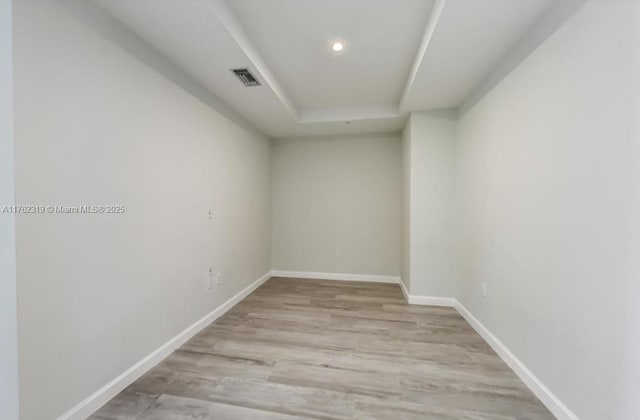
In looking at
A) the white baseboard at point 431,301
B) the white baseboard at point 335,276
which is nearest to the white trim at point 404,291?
the white baseboard at point 431,301

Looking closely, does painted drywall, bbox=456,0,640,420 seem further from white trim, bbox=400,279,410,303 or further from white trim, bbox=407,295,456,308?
white trim, bbox=400,279,410,303

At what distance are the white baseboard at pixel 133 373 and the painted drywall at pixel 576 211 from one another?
256 cm

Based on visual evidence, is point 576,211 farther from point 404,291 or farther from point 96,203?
point 96,203

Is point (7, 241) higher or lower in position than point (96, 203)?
lower

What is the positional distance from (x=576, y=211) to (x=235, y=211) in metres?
2.90

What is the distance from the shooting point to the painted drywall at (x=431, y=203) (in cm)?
286

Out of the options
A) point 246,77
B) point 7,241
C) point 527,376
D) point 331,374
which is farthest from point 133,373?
point 527,376

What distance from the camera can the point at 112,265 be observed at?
1477 mm

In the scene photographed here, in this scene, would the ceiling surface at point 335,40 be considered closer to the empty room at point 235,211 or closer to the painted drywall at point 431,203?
the empty room at point 235,211

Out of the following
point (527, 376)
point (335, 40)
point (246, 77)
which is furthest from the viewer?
point (246, 77)

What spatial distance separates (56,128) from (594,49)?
261 cm

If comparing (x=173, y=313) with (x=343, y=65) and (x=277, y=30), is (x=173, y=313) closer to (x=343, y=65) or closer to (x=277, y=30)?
(x=277, y=30)

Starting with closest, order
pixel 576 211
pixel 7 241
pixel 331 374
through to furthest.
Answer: pixel 7 241 → pixel 576 211 → pixel 331 374

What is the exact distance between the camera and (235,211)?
2.96 meters
